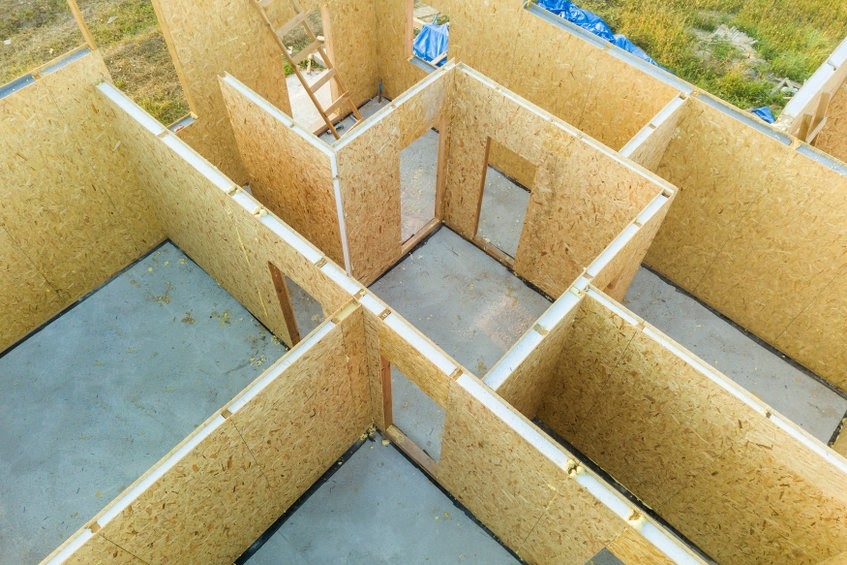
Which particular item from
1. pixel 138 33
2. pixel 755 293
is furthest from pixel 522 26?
pixel 138 33

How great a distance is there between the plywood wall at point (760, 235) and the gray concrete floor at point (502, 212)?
2021mm

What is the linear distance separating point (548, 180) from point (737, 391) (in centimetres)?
313

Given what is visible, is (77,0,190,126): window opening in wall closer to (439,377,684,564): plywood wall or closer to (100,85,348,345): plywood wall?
(100,85,348,345): plywood wall

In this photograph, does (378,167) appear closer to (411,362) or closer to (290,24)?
(411,362)

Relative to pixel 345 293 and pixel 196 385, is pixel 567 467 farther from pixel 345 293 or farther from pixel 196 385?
pixel 196 385

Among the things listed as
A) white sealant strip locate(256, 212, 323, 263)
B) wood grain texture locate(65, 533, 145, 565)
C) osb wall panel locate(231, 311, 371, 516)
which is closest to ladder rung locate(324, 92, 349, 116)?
white sealant strip locate(256, 212, 323, 263)

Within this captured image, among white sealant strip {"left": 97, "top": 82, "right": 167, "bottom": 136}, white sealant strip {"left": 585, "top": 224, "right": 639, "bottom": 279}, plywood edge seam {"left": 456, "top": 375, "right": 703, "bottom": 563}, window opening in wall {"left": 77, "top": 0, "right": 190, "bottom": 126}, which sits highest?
white sealant strip {"left": 97, "top": 82, "right": 167, "bottom": 136}

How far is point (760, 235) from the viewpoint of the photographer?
6.66 m

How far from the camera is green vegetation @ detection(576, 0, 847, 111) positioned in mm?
11273

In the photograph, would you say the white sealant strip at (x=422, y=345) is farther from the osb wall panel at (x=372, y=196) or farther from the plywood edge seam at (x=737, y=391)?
the osb wall panel at (x=372, y=196)

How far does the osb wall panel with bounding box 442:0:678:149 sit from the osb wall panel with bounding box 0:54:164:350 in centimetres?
492

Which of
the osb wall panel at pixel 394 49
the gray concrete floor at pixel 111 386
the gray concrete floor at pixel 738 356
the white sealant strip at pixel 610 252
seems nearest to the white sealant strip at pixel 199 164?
the gray concrete floor at pixel 111 386

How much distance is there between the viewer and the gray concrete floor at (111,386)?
5988 millimetres

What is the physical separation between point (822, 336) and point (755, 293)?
870 mm
